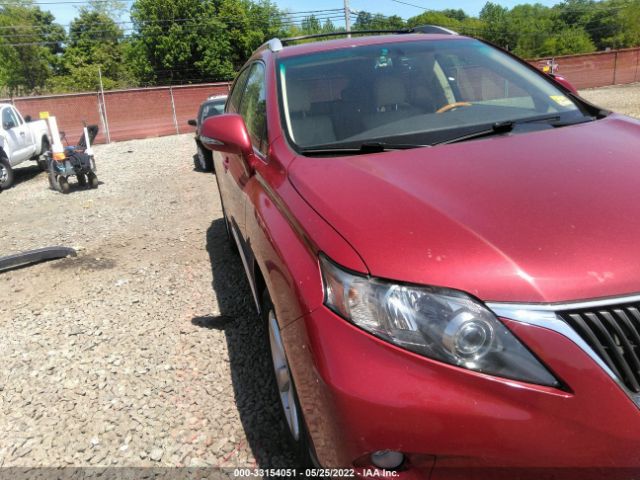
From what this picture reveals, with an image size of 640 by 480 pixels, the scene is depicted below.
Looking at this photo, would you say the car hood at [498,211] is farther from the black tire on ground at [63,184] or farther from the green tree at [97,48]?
the green tree at [97,48]

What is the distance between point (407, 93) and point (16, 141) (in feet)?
40.3

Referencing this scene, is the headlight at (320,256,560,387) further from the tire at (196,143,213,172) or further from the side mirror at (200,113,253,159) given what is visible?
the tire at (196,143,213,172)

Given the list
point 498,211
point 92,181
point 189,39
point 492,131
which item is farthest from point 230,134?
point 189,39

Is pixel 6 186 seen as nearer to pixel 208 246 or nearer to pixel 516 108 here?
pixel 208 246

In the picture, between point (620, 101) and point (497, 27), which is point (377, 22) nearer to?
point (497, 27)

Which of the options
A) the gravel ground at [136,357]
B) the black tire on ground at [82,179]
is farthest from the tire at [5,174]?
the gravel ground at [136,357]

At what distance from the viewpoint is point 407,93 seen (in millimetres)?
2832

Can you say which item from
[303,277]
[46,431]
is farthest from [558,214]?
[46,431]

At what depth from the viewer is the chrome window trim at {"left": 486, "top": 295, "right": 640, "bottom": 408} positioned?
1.37 m

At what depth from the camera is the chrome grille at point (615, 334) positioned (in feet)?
4.51

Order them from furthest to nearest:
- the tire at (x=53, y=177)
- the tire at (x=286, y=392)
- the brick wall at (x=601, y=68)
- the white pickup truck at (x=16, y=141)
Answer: the brick wall at (x=601, y=68) < the white pickup truck at (x=16, y=141) < the tire at (x=53, y=177) < the tire at (x=286, y=392)

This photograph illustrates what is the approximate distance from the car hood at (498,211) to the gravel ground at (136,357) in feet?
4.27

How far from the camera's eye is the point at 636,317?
1381mm

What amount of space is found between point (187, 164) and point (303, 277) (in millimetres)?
11562
